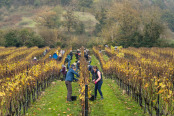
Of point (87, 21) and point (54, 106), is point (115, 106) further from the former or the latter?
point (87, 21)

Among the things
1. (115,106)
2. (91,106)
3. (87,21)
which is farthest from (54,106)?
(87,21)

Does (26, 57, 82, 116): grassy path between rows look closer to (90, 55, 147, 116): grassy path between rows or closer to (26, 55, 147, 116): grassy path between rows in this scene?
(26, 55, 147, 116): grassy path between rows

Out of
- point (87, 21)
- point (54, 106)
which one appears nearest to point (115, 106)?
point (54, 106)

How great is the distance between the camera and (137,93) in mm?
10453

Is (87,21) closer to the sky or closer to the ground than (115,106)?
closer to the sky

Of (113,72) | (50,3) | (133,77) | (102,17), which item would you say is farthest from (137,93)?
(50,3)

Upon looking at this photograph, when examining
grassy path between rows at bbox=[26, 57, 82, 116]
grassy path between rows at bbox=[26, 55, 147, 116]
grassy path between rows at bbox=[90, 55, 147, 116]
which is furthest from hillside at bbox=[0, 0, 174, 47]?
grassy path between rows at bbox=[26, 57, 82, 116]

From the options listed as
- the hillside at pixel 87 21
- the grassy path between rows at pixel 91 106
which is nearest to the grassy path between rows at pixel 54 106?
the grassy path between rows at pixel 91 106

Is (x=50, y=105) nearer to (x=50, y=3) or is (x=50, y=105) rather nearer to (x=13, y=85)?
(x=13, y=85)

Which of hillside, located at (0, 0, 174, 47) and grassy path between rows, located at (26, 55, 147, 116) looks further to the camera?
hillside, located at (0, 0, 174, 47)

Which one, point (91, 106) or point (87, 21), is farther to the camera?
point (87, 21)

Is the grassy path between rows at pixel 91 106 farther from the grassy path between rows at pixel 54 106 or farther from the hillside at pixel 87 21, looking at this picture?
the hillside at pixel 87 21

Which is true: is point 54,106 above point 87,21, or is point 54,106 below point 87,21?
below

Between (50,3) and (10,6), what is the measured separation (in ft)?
58.4
